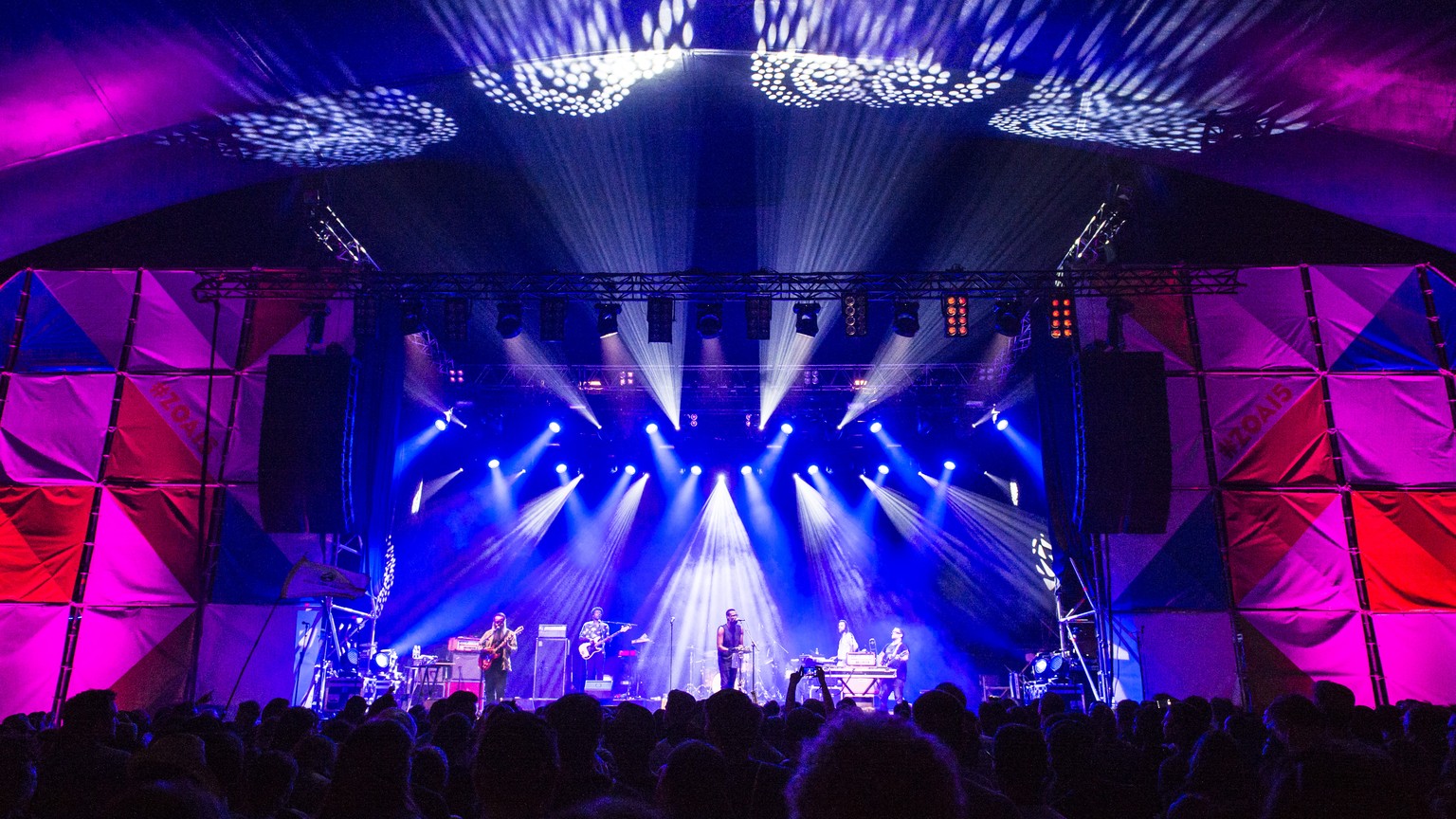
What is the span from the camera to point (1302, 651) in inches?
448

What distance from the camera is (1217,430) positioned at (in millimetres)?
12336

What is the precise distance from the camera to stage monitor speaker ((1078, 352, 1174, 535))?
37.8 feet

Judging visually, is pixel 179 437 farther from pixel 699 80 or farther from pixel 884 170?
pixel 884 170

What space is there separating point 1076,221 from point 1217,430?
361cm

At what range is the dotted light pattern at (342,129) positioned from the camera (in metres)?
10.6

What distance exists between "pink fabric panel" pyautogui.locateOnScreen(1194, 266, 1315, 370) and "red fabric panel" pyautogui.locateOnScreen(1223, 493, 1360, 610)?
1924mm

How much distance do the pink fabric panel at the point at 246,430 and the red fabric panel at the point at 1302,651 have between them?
13.5 metres

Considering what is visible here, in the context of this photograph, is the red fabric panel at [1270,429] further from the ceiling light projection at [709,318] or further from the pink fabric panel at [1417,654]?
the ceiling light projection at [709,318]

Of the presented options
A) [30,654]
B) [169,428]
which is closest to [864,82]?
[169,428]

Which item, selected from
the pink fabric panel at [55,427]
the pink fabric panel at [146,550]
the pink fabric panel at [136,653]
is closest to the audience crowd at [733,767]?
the pink fabric panel at [136,653]

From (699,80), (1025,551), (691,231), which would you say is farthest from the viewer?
(1025,551)

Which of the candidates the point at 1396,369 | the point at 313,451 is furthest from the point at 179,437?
the point at 1396,369

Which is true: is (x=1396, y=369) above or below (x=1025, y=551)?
above

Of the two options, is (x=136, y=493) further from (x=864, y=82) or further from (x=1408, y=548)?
(x=1408, y=548)
